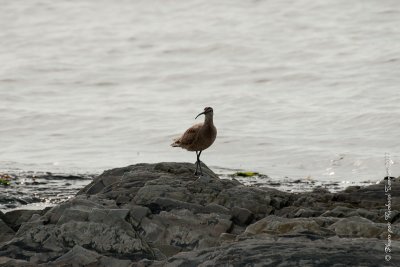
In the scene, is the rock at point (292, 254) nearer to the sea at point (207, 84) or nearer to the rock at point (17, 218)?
the rock at point (17, 218)

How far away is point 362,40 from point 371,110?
1210cm

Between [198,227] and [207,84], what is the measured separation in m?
25.5

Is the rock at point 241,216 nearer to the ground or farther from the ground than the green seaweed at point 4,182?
farther from the ground

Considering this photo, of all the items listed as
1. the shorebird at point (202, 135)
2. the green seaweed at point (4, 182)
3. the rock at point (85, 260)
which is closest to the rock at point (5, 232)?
the rock at point (85, 260)

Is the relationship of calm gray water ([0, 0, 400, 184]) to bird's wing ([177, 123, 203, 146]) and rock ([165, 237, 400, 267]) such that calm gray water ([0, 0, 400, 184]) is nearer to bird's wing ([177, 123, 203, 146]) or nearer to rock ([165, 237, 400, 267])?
bird's wing ([177, 123, 203, 146])

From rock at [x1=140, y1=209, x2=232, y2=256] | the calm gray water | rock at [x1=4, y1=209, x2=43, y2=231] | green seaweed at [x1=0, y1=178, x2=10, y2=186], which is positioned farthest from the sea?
rock at [x1=4, y1=209, x2=43, y2=231]

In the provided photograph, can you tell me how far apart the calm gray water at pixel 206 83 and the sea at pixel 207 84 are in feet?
0.23

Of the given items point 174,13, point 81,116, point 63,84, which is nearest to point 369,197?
point 81,116

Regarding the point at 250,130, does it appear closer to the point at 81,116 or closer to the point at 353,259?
the point at 81,116

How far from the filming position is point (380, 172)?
22.3 m

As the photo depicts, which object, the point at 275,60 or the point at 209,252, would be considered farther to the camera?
the point at 275,60

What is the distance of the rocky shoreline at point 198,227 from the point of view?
31.9 feet

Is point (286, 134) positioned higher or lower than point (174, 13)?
lower

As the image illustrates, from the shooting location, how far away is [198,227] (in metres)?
11.7
